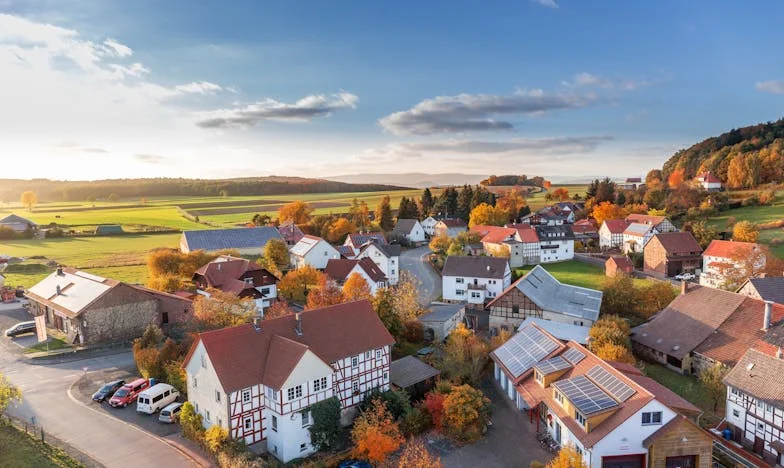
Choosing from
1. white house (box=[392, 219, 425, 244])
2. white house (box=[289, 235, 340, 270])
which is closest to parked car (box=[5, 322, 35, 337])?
white house (box=[289, 235, 340, 270])

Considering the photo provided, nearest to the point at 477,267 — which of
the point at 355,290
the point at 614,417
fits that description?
the point at 355,290

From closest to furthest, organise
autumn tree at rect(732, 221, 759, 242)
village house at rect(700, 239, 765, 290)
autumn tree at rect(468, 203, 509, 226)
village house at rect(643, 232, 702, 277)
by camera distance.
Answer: village house at rect(700, 239, 765, 290)
village house at rect(643, 232, 702, 277)
autumn tree at rect(732, 221, 759, 242)
autumn tree at rect(468, 203, 509, 226)

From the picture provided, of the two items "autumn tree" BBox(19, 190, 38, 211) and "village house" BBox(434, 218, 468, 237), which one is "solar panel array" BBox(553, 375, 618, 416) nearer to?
"village house" BBox(434, 218, 468, 237)

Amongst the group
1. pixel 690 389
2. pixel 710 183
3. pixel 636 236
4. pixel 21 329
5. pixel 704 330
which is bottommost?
pixel 690 389

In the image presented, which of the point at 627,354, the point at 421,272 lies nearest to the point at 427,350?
the point at 627,354

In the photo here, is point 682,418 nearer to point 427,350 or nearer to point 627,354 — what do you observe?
point 627,354

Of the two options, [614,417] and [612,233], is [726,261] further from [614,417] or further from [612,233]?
[614,417]
